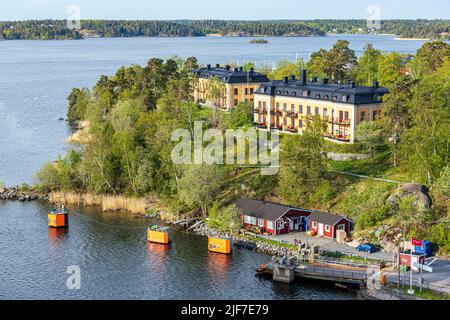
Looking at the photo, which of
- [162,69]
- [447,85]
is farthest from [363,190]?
[162,69]

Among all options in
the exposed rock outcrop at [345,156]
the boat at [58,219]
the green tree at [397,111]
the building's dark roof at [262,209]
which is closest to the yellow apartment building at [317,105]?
the exposed rock outcrop at [345,156]

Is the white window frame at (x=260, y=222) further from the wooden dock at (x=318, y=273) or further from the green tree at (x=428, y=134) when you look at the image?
the green tree at (x=428, y=134)

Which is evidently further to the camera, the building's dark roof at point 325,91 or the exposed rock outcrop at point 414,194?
the building's dark roof at point 325,91

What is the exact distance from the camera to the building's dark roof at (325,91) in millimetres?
70812

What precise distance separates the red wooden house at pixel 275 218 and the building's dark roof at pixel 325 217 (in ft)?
4.37

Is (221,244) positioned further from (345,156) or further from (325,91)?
(325,91)

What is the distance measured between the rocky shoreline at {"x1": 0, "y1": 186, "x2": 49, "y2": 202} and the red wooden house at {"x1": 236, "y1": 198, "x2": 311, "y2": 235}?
24.1m

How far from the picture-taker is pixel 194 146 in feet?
236

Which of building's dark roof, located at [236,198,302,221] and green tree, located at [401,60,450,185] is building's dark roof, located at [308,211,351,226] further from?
green tree, located at [401,60,450,185]

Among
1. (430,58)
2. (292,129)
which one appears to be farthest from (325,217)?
(430,58)

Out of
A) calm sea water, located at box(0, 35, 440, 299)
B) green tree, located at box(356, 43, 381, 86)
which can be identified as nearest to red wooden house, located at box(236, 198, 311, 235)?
calm sea water, located at box(0, 35, 440, 299)

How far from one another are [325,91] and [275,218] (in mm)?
21717

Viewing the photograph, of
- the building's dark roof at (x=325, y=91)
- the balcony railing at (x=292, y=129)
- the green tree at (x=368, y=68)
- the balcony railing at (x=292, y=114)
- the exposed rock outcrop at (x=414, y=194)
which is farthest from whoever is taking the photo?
the green tree at (x=368, y=68)

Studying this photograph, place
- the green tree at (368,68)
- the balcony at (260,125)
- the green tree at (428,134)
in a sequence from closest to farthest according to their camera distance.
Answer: the green tree at (428,134) < the balcony at (260,125) < the green tree at (368,68)
